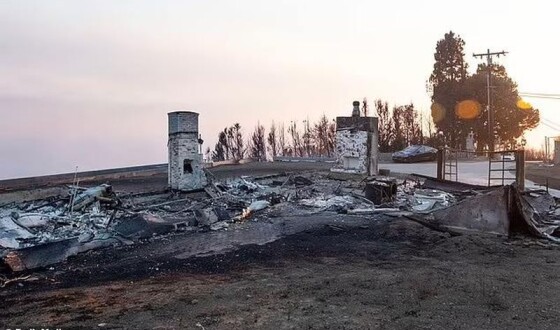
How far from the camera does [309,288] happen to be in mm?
6121

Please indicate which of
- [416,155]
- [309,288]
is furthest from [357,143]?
[416,155]

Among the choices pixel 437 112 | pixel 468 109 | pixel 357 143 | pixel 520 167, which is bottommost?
pixel 520 167

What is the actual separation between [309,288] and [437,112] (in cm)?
3998

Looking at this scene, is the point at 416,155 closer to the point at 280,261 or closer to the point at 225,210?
the point at 225,210

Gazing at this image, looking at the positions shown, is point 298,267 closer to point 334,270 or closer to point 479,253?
point 334,270

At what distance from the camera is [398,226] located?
10.2 m

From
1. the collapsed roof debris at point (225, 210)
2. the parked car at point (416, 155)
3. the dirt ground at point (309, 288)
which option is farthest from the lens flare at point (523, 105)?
the dirt ground at point (309, 288)

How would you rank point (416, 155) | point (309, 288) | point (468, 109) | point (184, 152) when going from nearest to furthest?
1. point (309, 288)
2. point (184, 152)
3. point (416, 155)
4. point (468, 109)

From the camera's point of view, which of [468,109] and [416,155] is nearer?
[416,155]

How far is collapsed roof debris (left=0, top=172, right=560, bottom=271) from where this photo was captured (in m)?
9.38

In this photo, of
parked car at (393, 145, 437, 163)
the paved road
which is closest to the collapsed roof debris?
the paved road

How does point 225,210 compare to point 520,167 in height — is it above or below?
below

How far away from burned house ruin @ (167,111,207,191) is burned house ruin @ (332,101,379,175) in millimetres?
5847

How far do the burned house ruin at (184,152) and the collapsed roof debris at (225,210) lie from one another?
1.12ft
